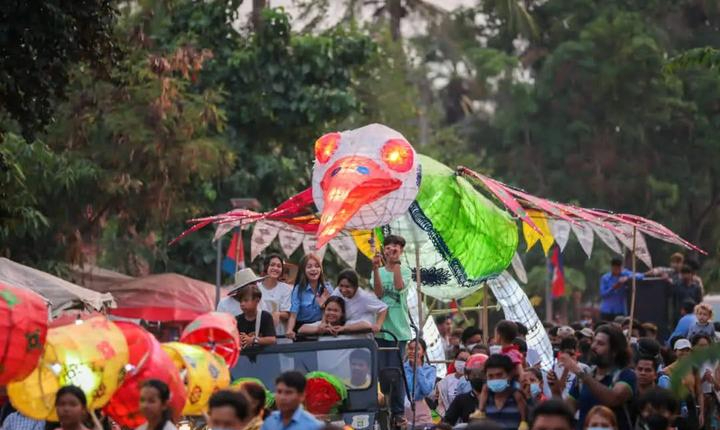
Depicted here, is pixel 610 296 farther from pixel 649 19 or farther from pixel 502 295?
pixel 649 19

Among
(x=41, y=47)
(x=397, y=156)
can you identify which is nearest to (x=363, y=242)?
(x=397, y=156)

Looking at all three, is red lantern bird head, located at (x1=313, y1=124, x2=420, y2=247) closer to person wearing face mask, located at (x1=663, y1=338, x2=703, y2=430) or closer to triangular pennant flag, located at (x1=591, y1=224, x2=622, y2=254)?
person wearing face mask, located at (x1=663, y1=338, x2=703, y2=430)

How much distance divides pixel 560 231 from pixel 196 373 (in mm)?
9960

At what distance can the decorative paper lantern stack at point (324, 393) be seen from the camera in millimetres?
12562

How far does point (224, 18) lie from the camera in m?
32.6

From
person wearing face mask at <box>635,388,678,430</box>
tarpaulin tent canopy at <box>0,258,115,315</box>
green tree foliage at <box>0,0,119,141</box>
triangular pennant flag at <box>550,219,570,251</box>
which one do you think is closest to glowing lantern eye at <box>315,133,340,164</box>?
green tree foliage at <box>0,0,119,141</box>

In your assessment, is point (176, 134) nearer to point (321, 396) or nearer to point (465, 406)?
point (321, 396)

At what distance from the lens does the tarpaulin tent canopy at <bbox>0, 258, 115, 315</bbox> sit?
68.8 ft

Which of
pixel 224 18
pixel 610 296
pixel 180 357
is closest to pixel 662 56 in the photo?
pixel 224 18

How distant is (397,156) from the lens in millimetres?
15289

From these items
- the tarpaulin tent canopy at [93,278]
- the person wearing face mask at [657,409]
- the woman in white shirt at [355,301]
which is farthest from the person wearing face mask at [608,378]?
the tarpaulin tent canopy at [93,278]

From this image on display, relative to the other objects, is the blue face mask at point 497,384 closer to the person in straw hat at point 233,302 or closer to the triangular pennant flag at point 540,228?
the person in straw hat at point 233,302

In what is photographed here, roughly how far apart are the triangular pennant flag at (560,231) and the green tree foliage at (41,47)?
545cm

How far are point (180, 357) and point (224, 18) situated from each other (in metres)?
22.3
